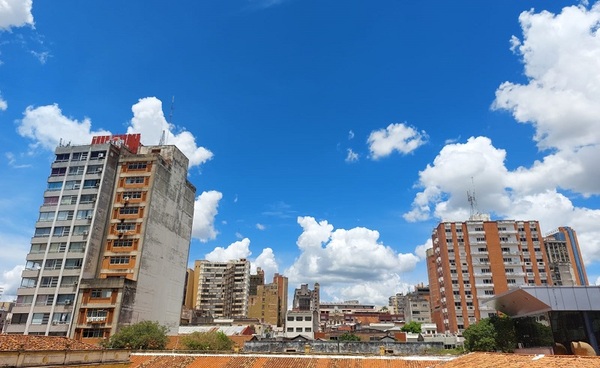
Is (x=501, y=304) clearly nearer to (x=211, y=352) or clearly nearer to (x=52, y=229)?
(x=211, y=352)

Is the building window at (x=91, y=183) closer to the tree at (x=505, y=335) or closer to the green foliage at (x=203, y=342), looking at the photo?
the green foliage at (x=203, y=342)

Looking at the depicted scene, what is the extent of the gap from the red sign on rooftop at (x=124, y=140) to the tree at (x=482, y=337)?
62.2m

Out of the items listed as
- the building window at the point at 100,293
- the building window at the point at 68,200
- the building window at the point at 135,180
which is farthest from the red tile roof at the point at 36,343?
the building window at the point at 68,200

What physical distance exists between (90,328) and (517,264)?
3390 inches

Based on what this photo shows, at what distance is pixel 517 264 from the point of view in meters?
91.1

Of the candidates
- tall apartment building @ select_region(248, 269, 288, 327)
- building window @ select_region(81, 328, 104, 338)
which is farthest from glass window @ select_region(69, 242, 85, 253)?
tall apartment building @ select_region(248, 269, 288, 327)

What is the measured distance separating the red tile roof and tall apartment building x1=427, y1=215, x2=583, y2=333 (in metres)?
80.4

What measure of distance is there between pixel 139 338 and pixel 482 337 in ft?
139

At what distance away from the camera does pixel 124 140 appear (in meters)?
73.4

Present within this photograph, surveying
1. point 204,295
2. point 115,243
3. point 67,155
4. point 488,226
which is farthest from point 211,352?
point 204,295

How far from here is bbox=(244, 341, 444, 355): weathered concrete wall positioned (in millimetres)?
45281

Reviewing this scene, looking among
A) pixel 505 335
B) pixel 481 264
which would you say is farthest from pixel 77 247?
pixel 481 264

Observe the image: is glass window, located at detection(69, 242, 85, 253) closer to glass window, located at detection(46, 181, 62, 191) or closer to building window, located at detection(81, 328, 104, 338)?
glass window, located at detection(46, 181, 62, 191)

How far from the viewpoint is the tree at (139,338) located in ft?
158
